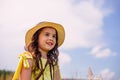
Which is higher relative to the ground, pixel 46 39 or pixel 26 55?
pixel 46 39

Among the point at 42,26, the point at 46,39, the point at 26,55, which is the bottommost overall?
the point at 26,55

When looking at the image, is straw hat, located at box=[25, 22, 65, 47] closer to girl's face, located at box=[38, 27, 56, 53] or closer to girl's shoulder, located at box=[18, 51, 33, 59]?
girl's face, located at box=[38, 27, 56, 53]

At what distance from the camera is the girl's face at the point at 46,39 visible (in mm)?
2410

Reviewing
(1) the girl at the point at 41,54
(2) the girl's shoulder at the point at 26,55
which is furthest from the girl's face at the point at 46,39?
(2) the girl's shoulder at the point at 26,55

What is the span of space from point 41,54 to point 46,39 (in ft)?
0.47

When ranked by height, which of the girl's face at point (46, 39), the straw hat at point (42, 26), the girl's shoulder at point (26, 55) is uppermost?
the straw hat at point (42, 26)

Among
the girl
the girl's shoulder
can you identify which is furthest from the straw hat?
the girl's shoulder

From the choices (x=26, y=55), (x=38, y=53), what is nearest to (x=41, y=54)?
(x=38, y=53)

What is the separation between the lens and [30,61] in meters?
2.31

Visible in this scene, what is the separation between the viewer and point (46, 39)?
2406mm

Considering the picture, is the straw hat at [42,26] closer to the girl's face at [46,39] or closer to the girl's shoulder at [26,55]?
the girl's face at [46,39]

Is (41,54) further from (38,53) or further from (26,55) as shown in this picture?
(26,55)

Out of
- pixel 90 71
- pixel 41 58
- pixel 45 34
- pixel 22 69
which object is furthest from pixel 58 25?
pixel 90 71

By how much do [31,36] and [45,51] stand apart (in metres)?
0.18
